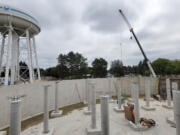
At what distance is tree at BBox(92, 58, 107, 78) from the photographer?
30.8 metres

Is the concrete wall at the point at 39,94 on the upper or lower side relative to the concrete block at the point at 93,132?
upper

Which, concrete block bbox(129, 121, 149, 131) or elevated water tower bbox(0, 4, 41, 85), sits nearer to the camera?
concrete block bbox(129, 121, 149, 131)

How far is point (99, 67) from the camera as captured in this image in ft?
102

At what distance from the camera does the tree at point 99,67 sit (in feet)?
101

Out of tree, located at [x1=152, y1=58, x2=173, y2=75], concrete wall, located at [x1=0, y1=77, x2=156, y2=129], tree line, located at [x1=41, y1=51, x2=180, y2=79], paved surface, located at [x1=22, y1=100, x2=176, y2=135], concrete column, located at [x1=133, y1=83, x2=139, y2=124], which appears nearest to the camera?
paved surface, located at [x1=22, y1=100, x2=176, y2=135]

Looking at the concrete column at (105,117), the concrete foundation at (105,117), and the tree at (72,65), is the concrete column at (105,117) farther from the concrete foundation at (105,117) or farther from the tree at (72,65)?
the tree at (72,65)

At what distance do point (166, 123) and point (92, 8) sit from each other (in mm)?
6345

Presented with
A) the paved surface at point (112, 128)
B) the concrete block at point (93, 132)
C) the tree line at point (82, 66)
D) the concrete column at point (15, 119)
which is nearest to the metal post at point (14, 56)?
the paved surface at point (112, 128)

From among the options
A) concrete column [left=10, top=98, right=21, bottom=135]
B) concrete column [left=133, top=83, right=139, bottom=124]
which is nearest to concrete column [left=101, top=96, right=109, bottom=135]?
concrete column [left=10, top=98, right=21, bottom=135]

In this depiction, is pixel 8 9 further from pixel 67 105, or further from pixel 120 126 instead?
pixel 120 126

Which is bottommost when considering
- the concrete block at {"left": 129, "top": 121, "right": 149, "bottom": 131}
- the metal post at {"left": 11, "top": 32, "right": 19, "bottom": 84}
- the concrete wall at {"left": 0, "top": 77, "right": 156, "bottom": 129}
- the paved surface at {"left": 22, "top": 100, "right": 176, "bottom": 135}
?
the paved surface at {"left": 22, "top": 100, "right": 176, "bottom": 135}

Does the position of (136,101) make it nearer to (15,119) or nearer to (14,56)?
(15,119)

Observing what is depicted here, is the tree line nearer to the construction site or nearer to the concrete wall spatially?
the concrete wall

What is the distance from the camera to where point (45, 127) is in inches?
142
